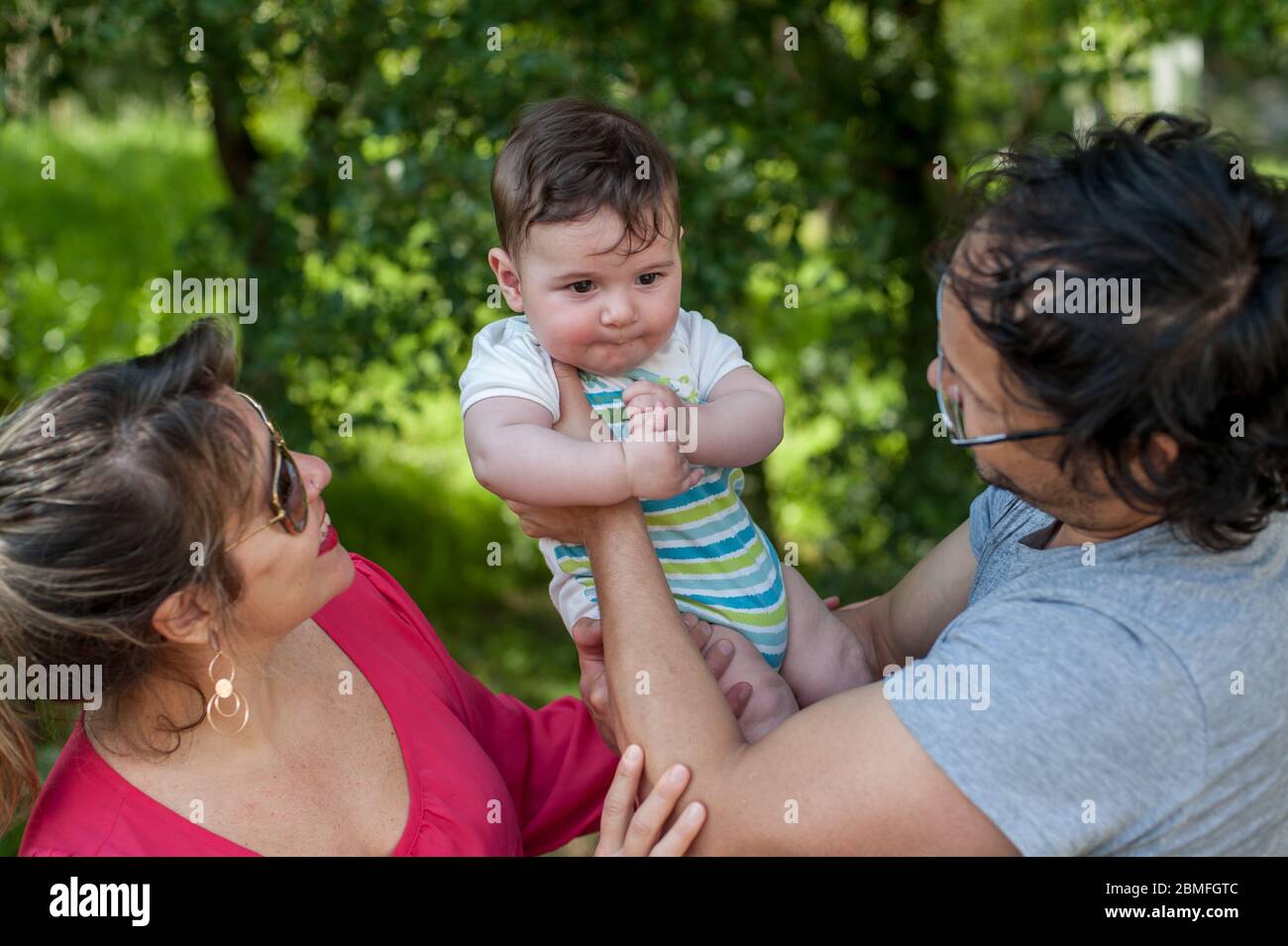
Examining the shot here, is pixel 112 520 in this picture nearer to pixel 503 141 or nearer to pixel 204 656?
pixel 204 656

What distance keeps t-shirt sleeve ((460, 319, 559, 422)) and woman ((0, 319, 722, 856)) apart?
0.97 ft

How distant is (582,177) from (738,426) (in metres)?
0.48

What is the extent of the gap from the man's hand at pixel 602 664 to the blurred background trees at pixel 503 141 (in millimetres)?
1925

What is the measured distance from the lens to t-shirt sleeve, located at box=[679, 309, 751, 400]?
2.42 metres

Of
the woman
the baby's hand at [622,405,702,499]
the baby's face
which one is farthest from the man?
the baby's face

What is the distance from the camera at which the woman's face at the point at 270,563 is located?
1.99 metres

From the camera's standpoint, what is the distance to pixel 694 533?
2.36 metres

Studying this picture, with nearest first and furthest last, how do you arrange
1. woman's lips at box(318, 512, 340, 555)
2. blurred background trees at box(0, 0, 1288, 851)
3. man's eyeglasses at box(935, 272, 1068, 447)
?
1. man's eyeglasses at box(935, 272, 1068, 447)
2. woman's lips at box(318, 512, 340, 555)
3. blurred background trees at box(0, 0, 1288, 851)

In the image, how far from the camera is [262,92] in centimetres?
453

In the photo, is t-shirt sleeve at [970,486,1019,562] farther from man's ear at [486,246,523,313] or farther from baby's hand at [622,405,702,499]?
man's ear at [486,246,523,313]

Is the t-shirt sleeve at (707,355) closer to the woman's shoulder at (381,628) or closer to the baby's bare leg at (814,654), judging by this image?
the baby's bare leg at (814,654)

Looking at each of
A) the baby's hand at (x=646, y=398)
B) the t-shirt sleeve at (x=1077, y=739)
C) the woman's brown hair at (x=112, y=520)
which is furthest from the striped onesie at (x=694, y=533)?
the t-shirt sleeve at (x=1077, y=739)

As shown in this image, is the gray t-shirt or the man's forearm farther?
the man's forearm
